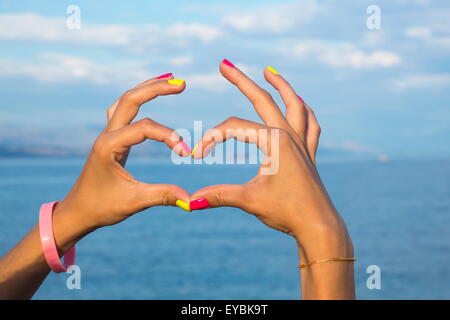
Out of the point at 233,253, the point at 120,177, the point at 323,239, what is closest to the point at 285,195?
the point at 323,239

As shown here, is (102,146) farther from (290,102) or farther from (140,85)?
(290,102)

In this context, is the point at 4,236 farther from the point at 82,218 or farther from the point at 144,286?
the point at 82,218

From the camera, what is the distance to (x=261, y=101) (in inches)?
101

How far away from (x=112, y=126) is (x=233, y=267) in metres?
28.9

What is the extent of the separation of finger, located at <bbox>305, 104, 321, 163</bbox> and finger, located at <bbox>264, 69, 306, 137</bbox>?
0.05 m

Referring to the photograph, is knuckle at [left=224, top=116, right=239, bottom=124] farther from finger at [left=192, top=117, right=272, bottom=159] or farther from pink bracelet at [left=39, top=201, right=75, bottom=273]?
pink bracelet at [left=39, top=201, right=75, bottom=273]

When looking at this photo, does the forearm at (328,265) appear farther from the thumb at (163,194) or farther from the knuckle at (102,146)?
the knuckle at (102,146)

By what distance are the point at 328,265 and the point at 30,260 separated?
132 cm

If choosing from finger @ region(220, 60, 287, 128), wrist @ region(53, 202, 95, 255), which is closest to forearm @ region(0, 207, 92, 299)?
wrist @ region(53, 202, 95, 255)

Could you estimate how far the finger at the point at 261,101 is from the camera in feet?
8.45

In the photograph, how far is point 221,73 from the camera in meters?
2.73
